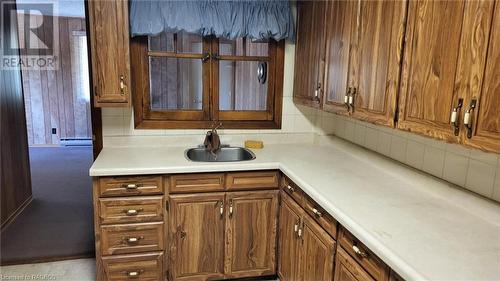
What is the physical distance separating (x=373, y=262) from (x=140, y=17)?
2.06 meters

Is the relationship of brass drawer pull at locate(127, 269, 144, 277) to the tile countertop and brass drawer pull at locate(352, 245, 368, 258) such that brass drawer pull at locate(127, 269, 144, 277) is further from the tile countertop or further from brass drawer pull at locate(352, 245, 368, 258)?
brass drawer pull at locate(352, 245, 368, 258)

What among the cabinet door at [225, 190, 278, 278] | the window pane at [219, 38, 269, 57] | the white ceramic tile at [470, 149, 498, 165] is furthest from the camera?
the window pane at [219, 38, 269, 57]

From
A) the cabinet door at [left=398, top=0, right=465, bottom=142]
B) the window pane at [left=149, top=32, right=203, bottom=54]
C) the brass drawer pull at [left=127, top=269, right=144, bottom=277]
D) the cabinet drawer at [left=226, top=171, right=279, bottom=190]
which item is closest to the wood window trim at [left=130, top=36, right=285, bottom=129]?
the window pane at [left=149, top=32, right=203, bottom=54]

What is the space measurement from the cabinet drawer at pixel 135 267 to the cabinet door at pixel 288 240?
779 mm

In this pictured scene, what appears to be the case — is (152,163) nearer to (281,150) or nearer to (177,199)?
(177,199)

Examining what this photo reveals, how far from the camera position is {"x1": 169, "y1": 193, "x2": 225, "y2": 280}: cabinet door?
7.46 feet

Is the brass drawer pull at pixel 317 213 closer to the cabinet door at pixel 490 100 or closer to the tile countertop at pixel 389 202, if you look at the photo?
the tile countertop at pixel 389 202

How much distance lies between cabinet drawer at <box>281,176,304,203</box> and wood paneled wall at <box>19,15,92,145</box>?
540 centimetres

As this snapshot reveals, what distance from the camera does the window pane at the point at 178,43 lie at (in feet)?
8.67

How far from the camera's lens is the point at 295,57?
2.86 m

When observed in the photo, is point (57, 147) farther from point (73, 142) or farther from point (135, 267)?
point (135, 267)

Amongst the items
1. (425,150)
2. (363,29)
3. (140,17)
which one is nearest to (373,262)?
(425,150)

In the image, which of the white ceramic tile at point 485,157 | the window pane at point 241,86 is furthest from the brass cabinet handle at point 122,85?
the white ceramic tile at point 485,157

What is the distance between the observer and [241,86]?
9.48 feet
